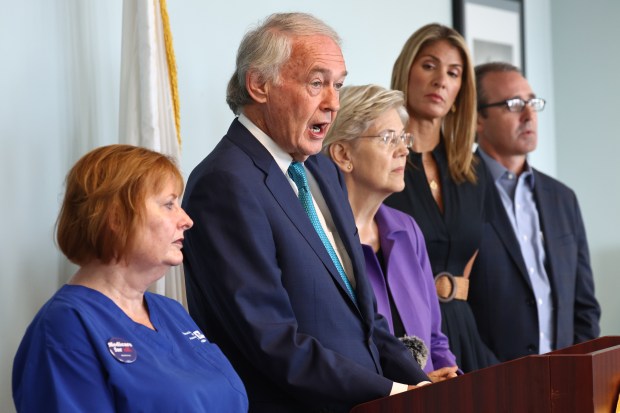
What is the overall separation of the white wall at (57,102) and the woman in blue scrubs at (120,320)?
60 cm

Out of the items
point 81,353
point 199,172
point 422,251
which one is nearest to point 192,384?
point 81,353

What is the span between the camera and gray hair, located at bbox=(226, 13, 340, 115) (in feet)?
9.26

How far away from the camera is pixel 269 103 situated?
9.31ft

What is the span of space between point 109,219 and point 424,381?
1.03 metres

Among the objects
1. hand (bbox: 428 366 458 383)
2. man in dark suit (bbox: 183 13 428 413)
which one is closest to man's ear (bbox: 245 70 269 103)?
man in dark suit (bbox: 183 13 428 413)

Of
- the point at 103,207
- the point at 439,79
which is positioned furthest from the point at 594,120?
the point at 103,207

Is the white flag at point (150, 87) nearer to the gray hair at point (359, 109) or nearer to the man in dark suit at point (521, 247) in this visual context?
the gray hair at point (359, 109)

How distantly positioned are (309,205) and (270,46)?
0.44m

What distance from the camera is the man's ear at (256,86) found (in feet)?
9.31

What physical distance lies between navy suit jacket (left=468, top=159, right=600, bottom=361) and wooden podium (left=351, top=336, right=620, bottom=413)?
1.90 metres

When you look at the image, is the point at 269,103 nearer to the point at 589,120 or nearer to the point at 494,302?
the point at 494,302

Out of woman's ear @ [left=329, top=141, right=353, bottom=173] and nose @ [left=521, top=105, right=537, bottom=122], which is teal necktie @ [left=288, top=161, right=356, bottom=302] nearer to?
woman's ear @ [left=329, top=141, right=353, bottom=173]

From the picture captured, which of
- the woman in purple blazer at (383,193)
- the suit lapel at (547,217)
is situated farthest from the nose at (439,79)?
the suit lapel at (547,217)

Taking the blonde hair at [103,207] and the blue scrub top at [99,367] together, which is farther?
the blonde hair at [103,207]
